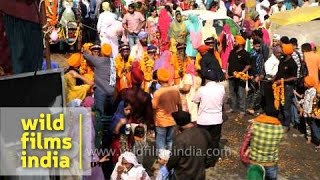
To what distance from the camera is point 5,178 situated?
10.1 ft

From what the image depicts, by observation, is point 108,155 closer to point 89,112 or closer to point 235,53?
point 89,112

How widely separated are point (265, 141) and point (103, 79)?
10.2 ft

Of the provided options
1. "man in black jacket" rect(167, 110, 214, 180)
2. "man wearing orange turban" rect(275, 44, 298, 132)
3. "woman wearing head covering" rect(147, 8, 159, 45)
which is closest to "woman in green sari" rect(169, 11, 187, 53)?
"woman wearing head covering" rect(147, 8, 159, 45)

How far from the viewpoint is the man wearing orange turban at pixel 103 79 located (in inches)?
340

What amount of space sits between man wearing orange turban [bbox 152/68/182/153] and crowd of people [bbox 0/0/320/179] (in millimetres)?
15

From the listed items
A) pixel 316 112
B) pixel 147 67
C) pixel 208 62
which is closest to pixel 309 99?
pixel 316 112

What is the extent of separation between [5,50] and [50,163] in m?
1.31

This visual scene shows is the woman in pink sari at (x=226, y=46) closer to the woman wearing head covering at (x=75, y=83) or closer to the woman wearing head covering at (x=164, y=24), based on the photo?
the woman wearing head covering at (x=164, y=24)

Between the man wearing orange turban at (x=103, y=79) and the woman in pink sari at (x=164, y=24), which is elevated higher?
the woman in pink sari at (x=164, y=24)

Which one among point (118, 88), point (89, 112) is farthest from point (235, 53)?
point (89, 112)

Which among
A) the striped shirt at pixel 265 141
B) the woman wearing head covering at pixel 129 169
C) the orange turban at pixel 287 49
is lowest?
the woman wearing head covering at pixel 129 169

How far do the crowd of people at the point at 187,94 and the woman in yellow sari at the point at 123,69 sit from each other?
2 centimetres

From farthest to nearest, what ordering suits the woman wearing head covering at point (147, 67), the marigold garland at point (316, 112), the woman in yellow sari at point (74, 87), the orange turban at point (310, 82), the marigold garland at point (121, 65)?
the woman wearing head covering at point (147, 67), the orange turban at point (310, 82), the marigold garland at point (316, 112), the marigold garland at point (121, 65), the woman in yellow sari at point (74, 87)

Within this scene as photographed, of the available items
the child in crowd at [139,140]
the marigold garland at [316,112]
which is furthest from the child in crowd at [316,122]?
the child in crowd at [139,140]
